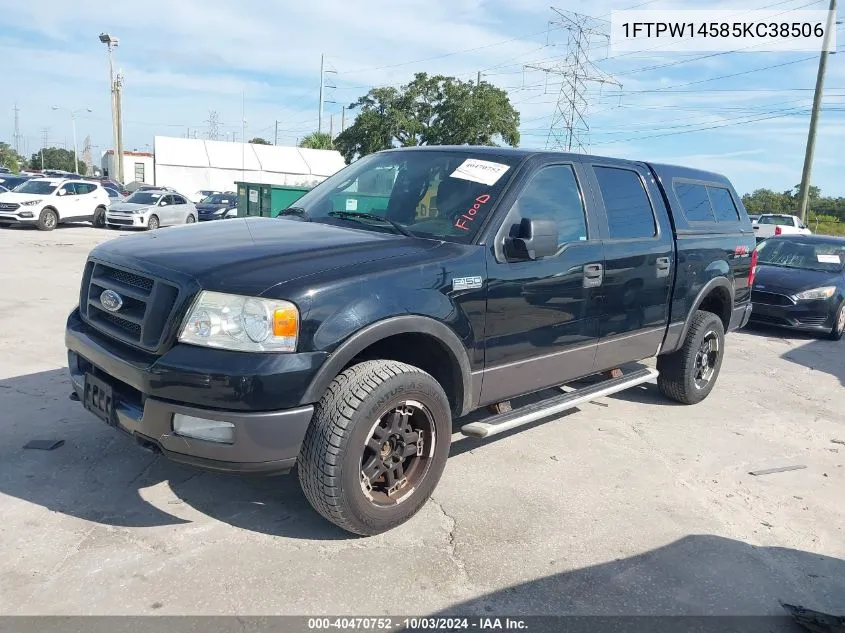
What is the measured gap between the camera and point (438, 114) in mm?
41969

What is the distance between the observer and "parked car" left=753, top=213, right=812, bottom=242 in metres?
23.2

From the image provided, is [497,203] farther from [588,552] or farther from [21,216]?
[21,216]

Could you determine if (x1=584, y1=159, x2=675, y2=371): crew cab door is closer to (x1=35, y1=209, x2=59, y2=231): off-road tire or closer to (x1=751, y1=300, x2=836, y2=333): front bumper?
Answer: (x1=751, y1=300, x2=836, y2=333): front bumper

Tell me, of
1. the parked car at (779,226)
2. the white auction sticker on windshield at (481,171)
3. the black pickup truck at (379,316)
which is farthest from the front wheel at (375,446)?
the parked car at (779,226)

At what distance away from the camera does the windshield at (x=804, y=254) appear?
408 inches

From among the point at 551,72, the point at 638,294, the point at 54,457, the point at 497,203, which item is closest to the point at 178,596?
the point at 54,457

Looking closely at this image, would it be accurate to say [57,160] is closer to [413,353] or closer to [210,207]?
[210,207]

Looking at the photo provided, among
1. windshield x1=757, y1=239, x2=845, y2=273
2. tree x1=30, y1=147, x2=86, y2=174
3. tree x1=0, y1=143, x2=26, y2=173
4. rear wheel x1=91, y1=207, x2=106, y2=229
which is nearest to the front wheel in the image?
windshield x1=757, y1=239, x2=845, y2=273

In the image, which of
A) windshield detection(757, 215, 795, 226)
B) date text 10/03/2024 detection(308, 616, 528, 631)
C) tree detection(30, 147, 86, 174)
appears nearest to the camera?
date text 10/03/2024 detection(308, 616, 528, 631)

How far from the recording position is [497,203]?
3869 mm

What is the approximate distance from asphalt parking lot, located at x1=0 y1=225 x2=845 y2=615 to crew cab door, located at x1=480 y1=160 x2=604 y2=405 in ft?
2.27

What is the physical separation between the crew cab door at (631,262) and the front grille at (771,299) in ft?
17.8

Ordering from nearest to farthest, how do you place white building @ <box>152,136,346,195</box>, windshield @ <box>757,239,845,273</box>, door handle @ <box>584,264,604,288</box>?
1. door handle @ <box>584,264,604,288</box>
2. windshield @ <box>757,239,845,273</box>
3. white building @ <box>152,136,346,195</box>

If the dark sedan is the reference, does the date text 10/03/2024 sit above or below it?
below
